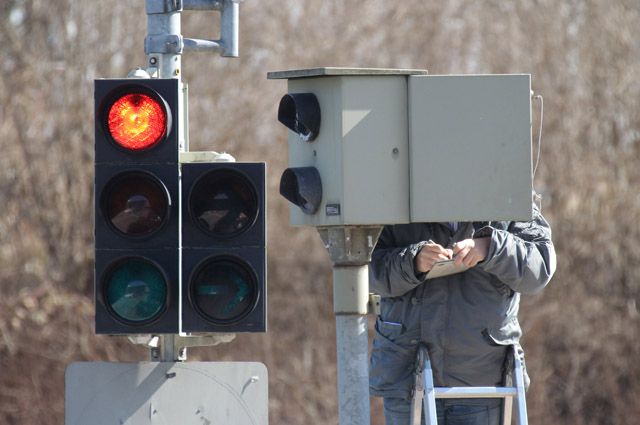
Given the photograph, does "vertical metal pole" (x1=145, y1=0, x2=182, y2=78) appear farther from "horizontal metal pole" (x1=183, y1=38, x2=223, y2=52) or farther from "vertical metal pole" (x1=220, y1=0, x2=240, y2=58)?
"vertical metal pole" (x1=220, y1=0, x2=240, y2=58)

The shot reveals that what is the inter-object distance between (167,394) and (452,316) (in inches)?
47.6

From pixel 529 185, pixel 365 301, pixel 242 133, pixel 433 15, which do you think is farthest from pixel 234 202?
pixel 433 15

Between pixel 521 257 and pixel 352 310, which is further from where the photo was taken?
pixel 521 257

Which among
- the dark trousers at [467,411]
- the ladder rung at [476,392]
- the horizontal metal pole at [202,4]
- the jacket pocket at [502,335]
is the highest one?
the horizontal metal pole at [202,4]

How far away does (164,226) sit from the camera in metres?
5.31

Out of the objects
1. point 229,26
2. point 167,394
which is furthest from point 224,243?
point 229,26

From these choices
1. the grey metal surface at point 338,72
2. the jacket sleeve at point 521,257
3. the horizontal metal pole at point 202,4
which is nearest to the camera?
the grey metal surface at point 338,72

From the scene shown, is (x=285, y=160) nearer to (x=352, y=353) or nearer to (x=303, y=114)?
(x=303, y=114)

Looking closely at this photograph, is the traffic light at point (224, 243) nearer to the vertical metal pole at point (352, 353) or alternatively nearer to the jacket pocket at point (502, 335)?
the vertical metal pole at point (352, 353)

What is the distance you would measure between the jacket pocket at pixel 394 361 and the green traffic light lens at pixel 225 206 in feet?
3.12

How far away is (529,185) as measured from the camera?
5.45 meters

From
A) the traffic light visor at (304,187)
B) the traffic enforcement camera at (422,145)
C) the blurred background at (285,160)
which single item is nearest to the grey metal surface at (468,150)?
the traffic enforcement camera at (422,145)

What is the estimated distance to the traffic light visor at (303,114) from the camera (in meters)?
5.41

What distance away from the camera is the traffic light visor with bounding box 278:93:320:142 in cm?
541
